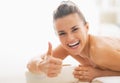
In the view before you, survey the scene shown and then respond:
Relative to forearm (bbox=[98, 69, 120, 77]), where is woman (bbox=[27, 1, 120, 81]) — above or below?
above

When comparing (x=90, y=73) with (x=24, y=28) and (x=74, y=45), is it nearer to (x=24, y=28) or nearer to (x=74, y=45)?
(x=74, y=45)

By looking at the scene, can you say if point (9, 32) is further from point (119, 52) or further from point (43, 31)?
point (119, 52)

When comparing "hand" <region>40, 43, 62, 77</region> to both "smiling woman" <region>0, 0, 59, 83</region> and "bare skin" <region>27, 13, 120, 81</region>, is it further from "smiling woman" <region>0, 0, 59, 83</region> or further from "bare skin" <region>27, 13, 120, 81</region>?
"smiling woman" <region>0, 0, 59, 83</region>

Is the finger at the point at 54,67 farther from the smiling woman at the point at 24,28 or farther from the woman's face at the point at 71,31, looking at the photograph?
the smiling woman at the point at 24,28

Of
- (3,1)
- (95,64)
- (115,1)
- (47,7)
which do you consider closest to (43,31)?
(47,7)

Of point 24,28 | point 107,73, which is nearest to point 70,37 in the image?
point 107,73

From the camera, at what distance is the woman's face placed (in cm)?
63

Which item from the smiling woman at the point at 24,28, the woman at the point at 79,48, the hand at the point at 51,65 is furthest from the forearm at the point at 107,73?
the smiling woman at the point at 24,28

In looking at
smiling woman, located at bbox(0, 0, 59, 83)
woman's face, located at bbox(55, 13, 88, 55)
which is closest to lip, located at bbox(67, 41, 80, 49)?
woman's face, located at bbox(55, 13, 88, 55)

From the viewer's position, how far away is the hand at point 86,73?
64cm

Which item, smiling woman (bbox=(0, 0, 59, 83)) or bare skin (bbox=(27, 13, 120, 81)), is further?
smiling woman (bbox=(0, 0, 59, 83))

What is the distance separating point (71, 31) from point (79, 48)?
0.16 feet

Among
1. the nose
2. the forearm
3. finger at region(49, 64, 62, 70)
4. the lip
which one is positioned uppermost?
the nose

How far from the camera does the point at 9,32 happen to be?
1195 millimetres
